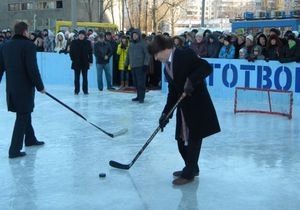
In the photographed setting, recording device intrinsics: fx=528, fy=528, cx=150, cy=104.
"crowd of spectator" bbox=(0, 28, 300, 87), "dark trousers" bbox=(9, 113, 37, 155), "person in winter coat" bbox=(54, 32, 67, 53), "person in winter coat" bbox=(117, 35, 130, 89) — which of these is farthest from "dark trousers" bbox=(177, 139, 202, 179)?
"person in winter coat" bbox=(54, 32, 67, 53)

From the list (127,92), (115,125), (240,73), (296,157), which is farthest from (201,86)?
(127,92)

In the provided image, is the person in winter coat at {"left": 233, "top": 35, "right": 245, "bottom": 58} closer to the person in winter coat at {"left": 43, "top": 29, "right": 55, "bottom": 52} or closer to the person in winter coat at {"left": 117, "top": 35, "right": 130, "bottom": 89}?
the person in winter coat at {"left": 117, "top": 35, "right": 130, "bottom": 89}

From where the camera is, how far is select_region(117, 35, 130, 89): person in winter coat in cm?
1340

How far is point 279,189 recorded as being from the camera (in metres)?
4.89

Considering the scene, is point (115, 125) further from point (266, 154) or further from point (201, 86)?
point (201, 86)

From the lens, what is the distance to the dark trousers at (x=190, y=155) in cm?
499

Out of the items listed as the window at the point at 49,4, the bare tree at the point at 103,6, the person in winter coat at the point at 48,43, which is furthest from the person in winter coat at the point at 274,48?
the window at the point at 49,4

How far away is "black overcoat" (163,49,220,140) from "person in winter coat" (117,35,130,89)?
833cm

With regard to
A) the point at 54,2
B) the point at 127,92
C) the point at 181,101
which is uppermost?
the point at 54,2

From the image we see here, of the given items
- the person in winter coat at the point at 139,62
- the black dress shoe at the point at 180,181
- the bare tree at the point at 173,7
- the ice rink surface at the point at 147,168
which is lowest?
the ice rink surface at the point at 147,168

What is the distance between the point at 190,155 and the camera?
5.03m

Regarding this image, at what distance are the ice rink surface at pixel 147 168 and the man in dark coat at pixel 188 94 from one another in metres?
0.43

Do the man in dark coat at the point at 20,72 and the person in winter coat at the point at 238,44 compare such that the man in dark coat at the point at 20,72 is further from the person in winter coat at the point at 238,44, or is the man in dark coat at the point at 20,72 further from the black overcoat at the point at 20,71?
the person in winter coat at the point at 238,44

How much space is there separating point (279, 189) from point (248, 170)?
70cm
